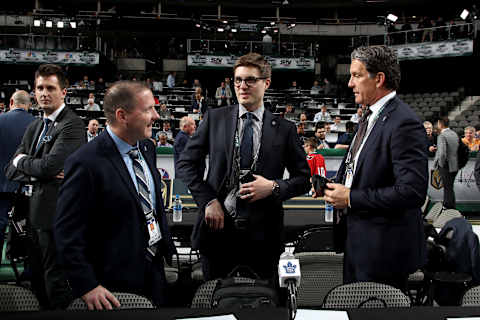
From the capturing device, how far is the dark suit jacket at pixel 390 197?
6.25ft

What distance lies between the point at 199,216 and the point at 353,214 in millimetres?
774

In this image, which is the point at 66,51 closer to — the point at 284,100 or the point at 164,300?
the point at 284,100

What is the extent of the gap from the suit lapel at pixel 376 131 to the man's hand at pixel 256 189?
427 mm

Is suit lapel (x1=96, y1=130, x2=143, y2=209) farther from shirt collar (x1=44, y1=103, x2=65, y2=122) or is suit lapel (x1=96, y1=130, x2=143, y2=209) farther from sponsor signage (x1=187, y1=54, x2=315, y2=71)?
sponsor signage (x1=187, y1=54, x2=315, y2=71)

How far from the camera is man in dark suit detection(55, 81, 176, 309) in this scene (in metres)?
1.75

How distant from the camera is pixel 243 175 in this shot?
2.26 meters

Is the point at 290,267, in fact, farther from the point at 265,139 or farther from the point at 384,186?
the point at 265,139

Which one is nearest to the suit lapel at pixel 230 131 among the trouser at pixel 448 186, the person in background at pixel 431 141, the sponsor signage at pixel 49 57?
the trouser at pixel 448 186

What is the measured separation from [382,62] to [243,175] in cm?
84

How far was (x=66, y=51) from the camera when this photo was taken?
1852 cm

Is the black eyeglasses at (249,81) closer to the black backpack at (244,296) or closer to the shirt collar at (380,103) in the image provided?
the shirt collar at (380,103)

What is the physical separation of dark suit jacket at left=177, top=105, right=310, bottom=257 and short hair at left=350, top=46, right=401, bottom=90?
543mm

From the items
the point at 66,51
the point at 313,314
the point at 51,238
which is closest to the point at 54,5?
the point at 66,51

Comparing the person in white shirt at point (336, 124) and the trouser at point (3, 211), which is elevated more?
the person in white shirt at point (336, 124)
